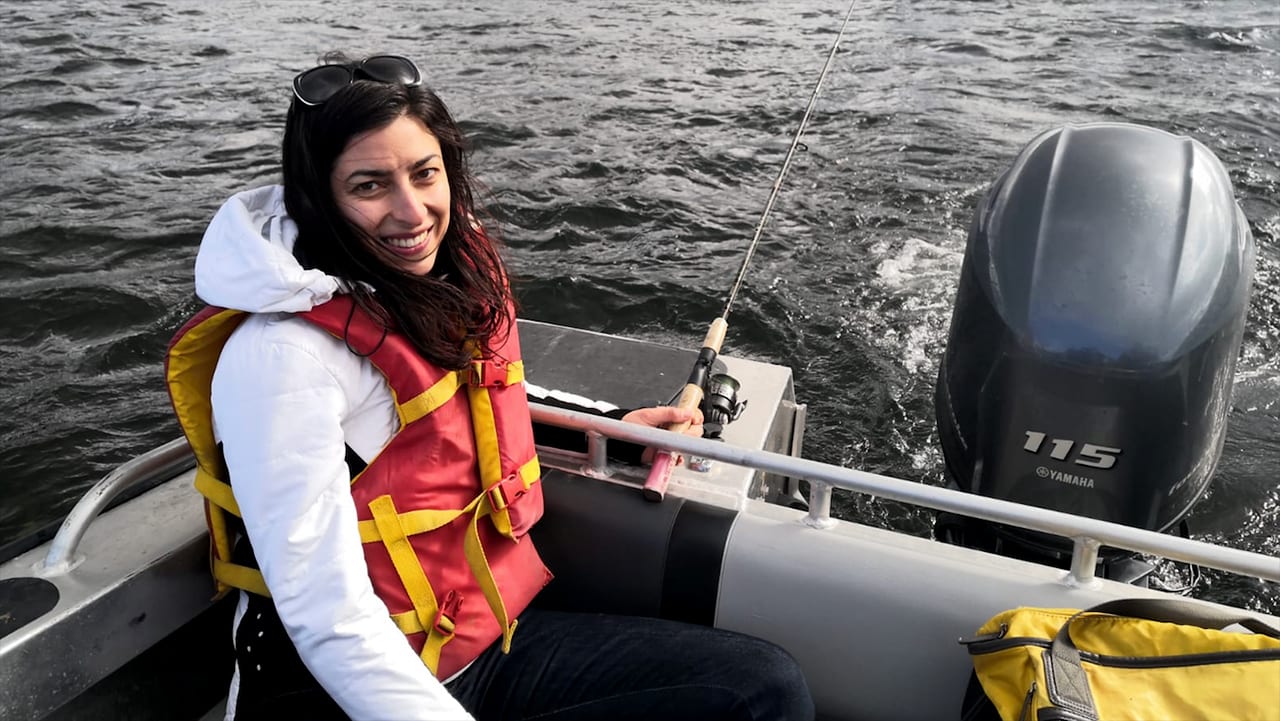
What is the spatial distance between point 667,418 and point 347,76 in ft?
3.16

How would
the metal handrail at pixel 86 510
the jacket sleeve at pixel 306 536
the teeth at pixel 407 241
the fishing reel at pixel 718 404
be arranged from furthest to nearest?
the fishing reel at pixel 718 404 < the metal handrail at pixel 86 510 < the teeth at pixel 407 241 < the jacket sleeve at pixel 306 536

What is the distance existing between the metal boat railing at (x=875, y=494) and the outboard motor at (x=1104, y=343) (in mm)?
443

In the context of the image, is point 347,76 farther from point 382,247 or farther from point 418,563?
point 418,563

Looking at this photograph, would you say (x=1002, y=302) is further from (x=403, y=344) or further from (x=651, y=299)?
(x=651, y=299)

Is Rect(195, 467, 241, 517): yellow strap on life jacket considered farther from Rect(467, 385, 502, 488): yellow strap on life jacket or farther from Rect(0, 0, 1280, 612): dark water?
Rect(0, 0, 1280, 612): dark water

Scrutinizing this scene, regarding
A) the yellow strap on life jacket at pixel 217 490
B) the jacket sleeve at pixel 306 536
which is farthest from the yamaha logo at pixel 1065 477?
the yellow strap on life jacket at pixel 217 490

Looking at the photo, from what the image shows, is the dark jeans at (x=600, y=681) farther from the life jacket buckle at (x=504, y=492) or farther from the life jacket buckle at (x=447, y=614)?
the life jacket buckle at (x=504, y=492)

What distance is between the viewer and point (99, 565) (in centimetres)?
175

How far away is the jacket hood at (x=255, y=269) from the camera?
4.53 feet

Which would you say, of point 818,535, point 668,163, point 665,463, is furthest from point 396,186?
point 668,163

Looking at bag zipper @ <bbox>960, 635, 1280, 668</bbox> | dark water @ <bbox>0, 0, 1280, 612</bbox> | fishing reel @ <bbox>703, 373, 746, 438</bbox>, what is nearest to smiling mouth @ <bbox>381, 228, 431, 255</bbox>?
fishing reel @ <bbox>703, 373, 746, 438</bbox>

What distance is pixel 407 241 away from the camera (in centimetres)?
158

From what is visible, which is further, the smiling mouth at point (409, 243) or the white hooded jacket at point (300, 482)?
the smiling mouth at point (409, 243)

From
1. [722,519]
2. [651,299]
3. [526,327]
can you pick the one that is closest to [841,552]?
[722,519]
